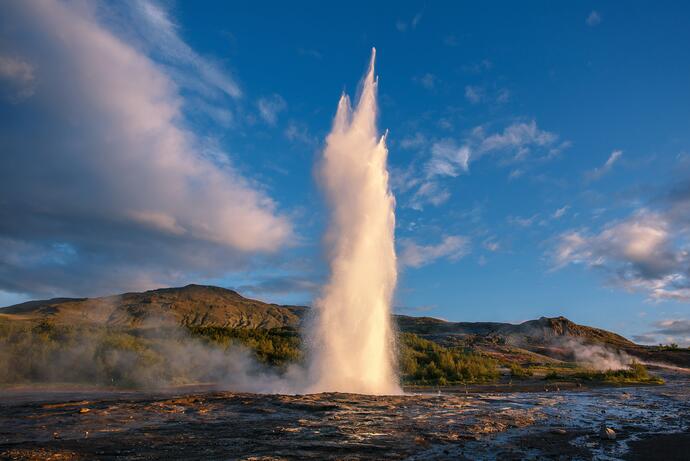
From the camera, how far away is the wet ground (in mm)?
8953

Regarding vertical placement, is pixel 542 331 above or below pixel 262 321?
below

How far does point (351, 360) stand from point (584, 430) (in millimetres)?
13172

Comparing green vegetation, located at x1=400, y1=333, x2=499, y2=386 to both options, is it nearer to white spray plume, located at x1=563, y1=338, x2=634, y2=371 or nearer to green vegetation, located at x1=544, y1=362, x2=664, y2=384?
green vegetation, located at x1=544, y1=362, x2=664, y2=384

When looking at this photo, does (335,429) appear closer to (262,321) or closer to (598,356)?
(598,356)

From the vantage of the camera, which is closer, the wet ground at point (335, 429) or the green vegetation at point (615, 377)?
the wet ground at point (335, 429)

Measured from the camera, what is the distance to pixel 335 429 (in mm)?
11461

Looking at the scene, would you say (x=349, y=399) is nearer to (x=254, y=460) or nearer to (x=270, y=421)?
(x=270, y=421)

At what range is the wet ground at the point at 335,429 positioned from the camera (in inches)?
352

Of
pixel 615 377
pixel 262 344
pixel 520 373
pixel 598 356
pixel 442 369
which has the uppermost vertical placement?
pixel 598 356

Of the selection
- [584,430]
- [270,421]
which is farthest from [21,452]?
[584,430]

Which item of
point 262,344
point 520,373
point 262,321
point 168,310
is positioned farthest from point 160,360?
point 262,321

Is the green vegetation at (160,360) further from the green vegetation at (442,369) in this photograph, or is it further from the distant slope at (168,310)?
the distant slope at (168,310)

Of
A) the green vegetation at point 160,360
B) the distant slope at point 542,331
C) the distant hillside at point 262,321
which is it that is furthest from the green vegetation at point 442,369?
the distant slope at point 542,331

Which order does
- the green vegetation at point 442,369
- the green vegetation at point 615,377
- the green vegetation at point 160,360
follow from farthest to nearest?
the green vegetation at point 615,377
the green vegetation at point 442,369
the green vegetation at point 160,360
